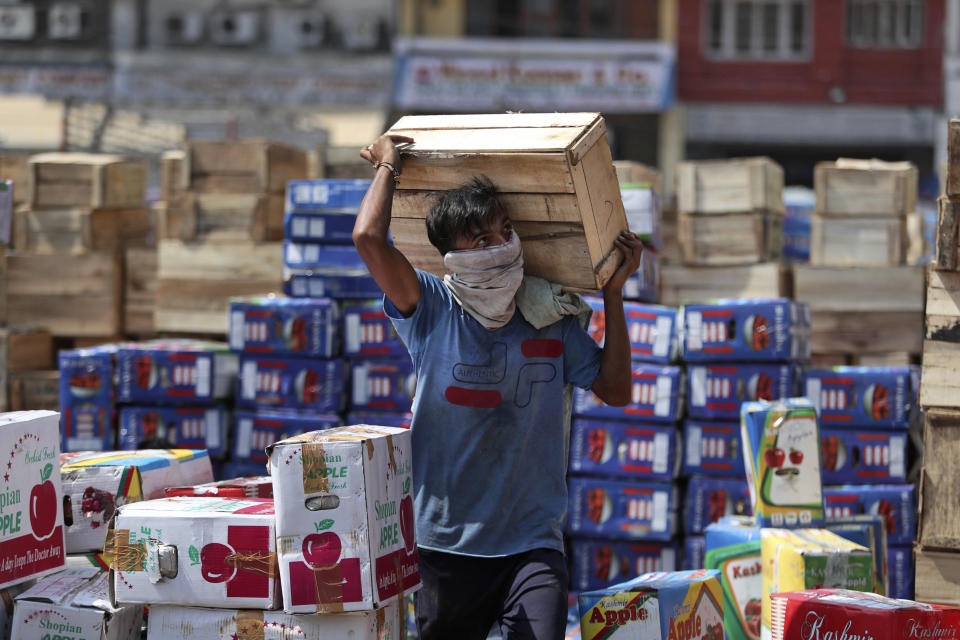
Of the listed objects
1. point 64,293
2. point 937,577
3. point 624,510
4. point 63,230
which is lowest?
point 624,510

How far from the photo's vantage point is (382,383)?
691cm

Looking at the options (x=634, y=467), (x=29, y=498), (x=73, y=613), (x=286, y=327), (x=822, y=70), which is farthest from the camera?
(x=822, y=70)

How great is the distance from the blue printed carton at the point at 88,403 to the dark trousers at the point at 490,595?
4.21m

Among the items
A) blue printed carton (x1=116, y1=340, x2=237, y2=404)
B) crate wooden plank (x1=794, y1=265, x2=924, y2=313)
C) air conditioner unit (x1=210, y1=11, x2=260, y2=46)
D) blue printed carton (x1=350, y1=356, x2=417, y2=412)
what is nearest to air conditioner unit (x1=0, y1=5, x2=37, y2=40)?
air conditioner unit (x1=210, y1=11, x2=260, y2=46)

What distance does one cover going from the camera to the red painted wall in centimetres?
2102

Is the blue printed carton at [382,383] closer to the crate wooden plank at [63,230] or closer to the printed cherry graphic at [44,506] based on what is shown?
the crate wooden plank at [63,230]

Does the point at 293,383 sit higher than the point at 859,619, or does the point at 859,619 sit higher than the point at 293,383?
the point at 293,383

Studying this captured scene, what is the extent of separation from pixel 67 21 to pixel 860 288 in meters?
18.3

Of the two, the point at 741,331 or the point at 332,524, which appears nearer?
the point at 332,524

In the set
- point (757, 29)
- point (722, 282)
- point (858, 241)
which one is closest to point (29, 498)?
point (722, 282)

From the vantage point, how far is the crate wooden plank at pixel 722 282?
25.8 ft

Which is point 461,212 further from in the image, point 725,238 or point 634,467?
point 725,238

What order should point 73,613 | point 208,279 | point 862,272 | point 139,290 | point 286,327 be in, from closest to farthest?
point 73,613 < point 286,327 < point 862,272 < point 208,279 < point 139,290

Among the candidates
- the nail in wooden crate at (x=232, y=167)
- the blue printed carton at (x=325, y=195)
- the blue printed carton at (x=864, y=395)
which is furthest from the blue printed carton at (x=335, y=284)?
the blue printed carton at (x=864, y=395)
